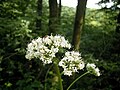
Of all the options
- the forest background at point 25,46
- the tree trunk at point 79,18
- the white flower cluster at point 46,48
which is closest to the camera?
the white flower cluster at point 46,48

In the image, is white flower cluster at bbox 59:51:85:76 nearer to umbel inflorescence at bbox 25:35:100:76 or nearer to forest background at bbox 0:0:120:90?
umbel inflorescence at bbox 25:35:100:76

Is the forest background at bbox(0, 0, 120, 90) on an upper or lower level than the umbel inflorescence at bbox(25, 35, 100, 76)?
lower

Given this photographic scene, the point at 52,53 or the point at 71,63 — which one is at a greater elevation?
the point at 52,53

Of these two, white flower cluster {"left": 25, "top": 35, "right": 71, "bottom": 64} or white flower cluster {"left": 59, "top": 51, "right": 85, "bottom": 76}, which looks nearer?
white flower cluster {"left": 25, "top": 35, "right": 71, "bottom": 64}

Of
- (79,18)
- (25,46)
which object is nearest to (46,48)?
(25,46)

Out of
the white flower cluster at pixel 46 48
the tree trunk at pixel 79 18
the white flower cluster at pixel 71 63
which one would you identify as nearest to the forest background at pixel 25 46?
the tree trunk at pixel 79 18

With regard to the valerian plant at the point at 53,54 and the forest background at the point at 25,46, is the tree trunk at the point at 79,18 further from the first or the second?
the valerian plant at the point at 53,54

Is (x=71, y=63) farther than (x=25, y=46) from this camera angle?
No

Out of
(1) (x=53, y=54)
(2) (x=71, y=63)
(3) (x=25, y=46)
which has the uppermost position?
(1) (x=53, y=54)

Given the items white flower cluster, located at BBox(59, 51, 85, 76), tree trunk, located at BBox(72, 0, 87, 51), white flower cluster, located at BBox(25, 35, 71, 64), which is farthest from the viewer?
tree trunk, located at BBox(72, 0, 87, 51)

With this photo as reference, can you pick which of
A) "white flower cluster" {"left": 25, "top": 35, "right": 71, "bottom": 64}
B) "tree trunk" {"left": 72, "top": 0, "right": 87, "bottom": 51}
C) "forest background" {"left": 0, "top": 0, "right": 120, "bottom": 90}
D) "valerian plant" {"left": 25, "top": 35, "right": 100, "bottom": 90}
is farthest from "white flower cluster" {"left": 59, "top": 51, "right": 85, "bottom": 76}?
"tree trunk" {"left": 72, "top": 0, "right": 87, "bottom": 51}

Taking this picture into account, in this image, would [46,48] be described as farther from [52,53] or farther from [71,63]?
[71,63]

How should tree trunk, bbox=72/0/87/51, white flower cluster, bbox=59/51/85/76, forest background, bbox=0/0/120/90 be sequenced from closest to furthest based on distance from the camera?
white flower cluster, bbox=59/51/85/76 → forest background, bbox=0/0/120/90 → tree trunk, bbox=72/0/87/51

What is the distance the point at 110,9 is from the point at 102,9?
1.37ft
